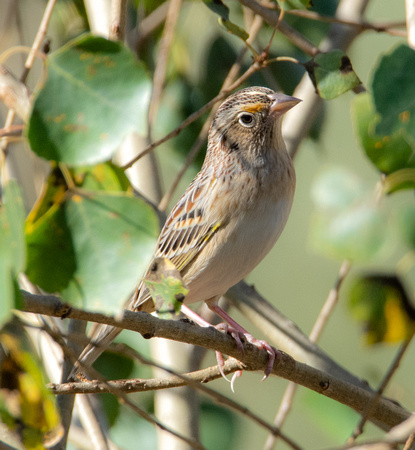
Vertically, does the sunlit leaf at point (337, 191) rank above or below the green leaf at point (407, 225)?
above

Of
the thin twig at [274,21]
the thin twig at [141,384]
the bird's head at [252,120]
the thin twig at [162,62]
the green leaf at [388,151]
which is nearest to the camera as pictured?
the thin twig at [141,384]

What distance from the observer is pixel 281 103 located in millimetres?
3258

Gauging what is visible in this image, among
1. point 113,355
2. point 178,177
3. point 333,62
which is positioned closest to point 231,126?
point 178,177

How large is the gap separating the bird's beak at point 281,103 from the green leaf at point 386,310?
0.94 metres

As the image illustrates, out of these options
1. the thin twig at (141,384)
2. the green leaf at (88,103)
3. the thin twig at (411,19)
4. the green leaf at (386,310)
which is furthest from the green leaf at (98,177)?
the green leaf at (386,310)

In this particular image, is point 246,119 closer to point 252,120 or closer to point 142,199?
point 252,120

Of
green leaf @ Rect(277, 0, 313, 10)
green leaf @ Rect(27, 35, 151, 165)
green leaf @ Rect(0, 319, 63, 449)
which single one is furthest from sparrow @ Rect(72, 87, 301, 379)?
green leaf @ Rect(27, 35, 151, 165)

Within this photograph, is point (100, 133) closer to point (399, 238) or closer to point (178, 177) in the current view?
point (399, 238)

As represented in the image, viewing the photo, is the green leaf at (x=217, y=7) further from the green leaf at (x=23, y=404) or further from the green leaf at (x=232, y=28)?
the green leaf at (x=23, y=404)

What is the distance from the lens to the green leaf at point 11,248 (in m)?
1.35

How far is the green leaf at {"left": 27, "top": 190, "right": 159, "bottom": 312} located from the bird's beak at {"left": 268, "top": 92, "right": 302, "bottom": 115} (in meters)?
1.86

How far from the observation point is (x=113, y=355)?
11.7 ft

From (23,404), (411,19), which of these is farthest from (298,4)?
(23,404)

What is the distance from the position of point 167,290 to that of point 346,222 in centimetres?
75
